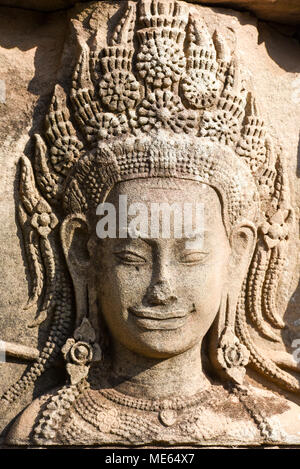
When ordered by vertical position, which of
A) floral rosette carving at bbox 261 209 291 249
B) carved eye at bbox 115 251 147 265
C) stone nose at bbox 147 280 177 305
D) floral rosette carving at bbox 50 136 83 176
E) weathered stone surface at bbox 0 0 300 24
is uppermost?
weathered stone surface at bbox 0 0 300 24

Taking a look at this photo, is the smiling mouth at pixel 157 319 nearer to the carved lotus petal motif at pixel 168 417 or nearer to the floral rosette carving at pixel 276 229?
the carved lotus petal motif at pixel 168 417

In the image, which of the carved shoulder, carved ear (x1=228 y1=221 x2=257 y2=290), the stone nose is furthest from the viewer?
carved ear (x1=228 y1=221 x2=257 y2=290)

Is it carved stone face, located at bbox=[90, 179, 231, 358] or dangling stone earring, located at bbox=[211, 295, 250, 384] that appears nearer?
carved stone face, located at bbox=[90, 179, 231, 358]

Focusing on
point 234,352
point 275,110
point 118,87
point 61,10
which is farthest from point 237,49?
point 234,352

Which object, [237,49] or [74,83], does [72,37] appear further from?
[237,49]

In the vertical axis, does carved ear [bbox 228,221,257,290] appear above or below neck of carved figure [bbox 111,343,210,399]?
above

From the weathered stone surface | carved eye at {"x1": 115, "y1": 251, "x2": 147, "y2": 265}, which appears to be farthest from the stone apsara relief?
the weathered stone surface

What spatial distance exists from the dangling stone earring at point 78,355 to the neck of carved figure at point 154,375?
0.16m

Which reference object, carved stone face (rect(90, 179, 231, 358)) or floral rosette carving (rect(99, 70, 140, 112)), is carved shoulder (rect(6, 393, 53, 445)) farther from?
floral rosette carving (rect(99, 70, 140, 112))

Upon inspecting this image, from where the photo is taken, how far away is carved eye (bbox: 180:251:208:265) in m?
4.45

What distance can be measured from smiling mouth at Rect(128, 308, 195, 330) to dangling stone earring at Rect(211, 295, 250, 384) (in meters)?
0.36

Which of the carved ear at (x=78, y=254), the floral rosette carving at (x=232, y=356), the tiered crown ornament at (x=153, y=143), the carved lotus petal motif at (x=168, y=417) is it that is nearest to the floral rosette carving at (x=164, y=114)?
the tiered crown ornament at (x=153, y=143)

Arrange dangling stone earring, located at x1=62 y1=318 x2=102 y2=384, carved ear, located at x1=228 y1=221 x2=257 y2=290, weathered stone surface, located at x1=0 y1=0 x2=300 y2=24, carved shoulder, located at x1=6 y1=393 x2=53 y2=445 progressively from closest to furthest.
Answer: carved shoulder, located at x1=6 y1=393 x2=53 y2=445 < dangling stone earring, located at x1=62 y1=318 x2=102 y2=384 < carved ear, located at x1=228 y1=221 x2=257 y2=290 < weathered stone surface, located at x1=0 y1=0 x2=300 y2=24

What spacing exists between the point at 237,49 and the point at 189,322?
163 cm
